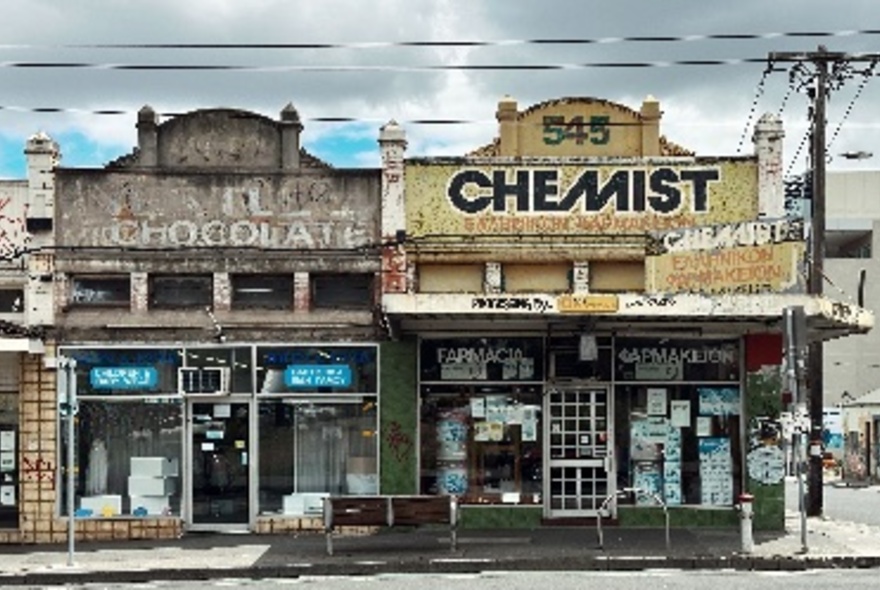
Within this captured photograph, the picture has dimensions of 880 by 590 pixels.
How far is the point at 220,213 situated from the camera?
23.5 m

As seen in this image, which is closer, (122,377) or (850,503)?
(122,377)

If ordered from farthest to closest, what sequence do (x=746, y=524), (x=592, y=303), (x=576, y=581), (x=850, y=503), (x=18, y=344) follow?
(x=850, y=503)
(x=18, y=344)
(x=592, y=303)
(x=746, y=524)
(x=576, y=581)

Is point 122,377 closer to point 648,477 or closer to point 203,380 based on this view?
point 203,380

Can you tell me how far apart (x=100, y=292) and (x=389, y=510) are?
6357mm

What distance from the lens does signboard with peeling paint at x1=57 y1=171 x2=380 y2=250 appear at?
76.9 feet

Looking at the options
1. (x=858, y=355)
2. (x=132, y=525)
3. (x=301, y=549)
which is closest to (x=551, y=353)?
(x=301, y=549)

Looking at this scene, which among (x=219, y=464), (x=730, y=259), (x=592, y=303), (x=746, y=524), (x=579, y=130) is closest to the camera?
(x=746, y=524)

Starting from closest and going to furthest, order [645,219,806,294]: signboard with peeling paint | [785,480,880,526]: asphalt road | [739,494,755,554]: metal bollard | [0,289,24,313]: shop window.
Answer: [739,494,755,554]: metal bollard < [645,219,806,294]: signboard with peeling paint < [0,289,24,313]: shop window < [785,480,880,526]: asphalt road

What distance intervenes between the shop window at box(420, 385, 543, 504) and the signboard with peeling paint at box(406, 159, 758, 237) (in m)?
2.64

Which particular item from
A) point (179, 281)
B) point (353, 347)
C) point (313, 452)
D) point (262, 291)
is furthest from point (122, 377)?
point (353, 347)

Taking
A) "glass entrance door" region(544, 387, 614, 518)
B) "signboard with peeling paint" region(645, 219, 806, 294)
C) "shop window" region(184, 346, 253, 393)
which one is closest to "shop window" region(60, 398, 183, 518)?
"shop window" region(184, 346, 253, 393)

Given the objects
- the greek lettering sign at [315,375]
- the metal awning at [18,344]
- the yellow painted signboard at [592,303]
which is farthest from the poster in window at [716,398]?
the metal awning at [18,344]

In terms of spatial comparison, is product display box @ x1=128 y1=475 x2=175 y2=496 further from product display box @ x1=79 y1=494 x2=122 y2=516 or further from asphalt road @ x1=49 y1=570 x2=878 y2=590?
asphalt road @ x1=49 y1=570 x2=878 y2=590

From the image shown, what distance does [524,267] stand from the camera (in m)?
23.8
